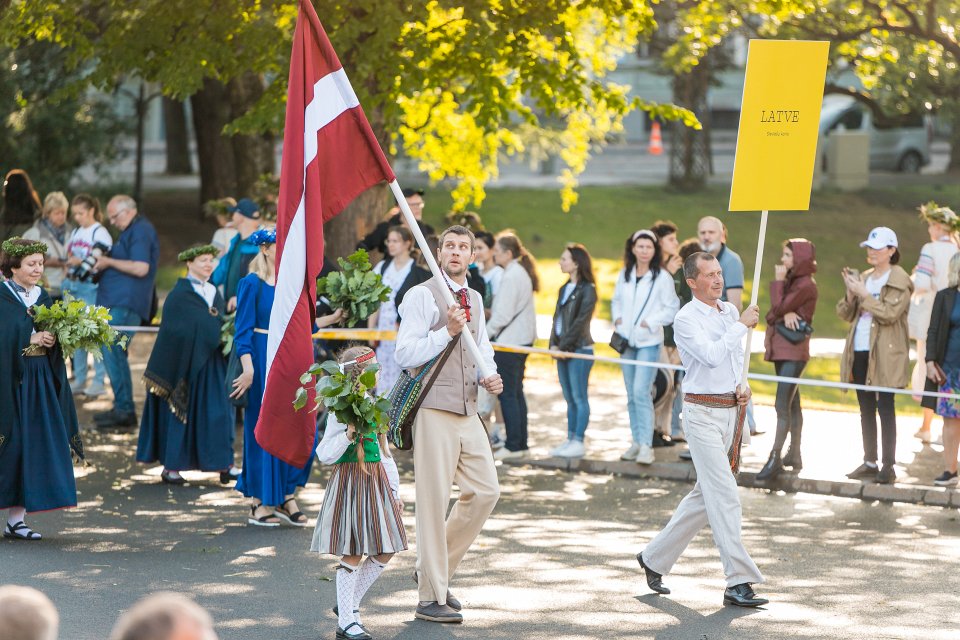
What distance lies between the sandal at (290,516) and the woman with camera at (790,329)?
3.78 metres

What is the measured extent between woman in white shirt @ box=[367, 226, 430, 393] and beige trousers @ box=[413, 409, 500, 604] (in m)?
4.46

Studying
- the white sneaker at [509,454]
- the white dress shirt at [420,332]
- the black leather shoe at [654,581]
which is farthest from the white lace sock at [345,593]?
the white sneaker at [509,454]

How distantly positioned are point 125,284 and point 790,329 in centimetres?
648

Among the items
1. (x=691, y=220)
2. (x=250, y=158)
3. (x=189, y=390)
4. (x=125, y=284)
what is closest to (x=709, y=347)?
(x=189, y=390)

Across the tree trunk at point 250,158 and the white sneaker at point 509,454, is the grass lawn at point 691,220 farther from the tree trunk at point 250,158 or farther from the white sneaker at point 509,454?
the white sneaker at point 509,454

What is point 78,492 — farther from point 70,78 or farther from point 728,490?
point 70,78

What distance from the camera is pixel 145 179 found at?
3412 centimetres

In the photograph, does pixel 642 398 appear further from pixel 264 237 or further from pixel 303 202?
pixel 303 202

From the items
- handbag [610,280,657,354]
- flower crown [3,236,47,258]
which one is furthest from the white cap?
flower crown [3,236,47,258]

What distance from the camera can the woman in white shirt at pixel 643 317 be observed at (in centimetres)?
1231

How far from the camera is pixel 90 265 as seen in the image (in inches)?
566

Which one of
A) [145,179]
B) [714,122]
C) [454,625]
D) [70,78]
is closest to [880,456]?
[454,625]

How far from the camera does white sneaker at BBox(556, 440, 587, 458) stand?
12664 mm

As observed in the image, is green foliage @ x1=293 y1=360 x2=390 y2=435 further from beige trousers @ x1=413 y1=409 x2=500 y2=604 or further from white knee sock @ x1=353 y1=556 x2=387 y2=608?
white knee sock @ x1=353 y1=556 x2=387 y2=608
